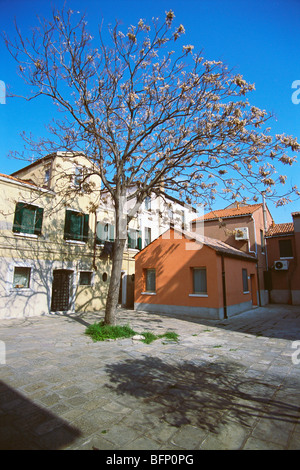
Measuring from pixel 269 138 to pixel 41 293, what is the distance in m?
12.7

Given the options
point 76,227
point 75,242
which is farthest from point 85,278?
point 76,227

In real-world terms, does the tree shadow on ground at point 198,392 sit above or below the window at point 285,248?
below

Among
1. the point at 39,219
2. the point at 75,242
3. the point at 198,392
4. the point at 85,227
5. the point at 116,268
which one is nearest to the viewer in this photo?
the point at 198,392

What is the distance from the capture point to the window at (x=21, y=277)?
39.7 ft

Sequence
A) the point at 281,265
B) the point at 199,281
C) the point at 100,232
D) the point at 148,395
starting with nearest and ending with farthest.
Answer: the point at 148,395 < the point at 199,281 < the point at 100,232 < the point at 281,265

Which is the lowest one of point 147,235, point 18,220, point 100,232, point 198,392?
Result: point 198,392

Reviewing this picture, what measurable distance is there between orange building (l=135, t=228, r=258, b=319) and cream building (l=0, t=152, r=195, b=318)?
178cm

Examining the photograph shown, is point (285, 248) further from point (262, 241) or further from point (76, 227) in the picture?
point (76, 227)

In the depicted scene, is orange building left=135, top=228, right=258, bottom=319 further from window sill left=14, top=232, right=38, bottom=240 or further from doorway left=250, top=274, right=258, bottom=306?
window sill left=14, top=232, right=38, bottom=240

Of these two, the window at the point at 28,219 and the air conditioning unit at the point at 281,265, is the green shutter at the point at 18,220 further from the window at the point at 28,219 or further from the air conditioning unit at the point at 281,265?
the air conditioning unit at the point at 281,265

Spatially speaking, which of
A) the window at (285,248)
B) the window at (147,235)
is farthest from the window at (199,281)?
the window at (285,248)

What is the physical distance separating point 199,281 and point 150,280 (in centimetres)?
345

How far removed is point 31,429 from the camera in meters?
2.86

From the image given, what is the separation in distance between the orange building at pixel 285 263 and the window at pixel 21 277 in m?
18.5
